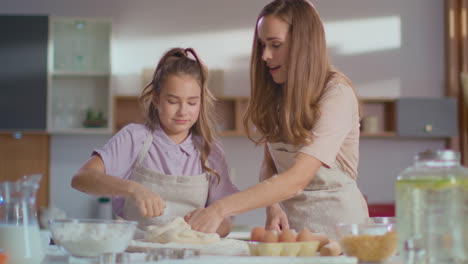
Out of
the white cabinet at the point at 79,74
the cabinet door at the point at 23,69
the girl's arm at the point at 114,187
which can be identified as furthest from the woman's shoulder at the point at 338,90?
the cabinet door at the point at 23,69

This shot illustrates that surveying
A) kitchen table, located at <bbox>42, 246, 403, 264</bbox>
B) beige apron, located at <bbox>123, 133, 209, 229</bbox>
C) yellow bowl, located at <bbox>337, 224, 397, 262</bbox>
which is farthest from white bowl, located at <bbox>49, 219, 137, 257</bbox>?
beige apron, located at <bbox>123, 133, 209, 229</bbox>

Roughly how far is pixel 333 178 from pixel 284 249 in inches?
27.1

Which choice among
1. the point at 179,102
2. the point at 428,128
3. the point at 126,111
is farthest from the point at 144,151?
the point at 428,128

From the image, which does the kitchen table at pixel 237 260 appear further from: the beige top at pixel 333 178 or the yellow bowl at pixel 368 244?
the beige top at pixel 333 178

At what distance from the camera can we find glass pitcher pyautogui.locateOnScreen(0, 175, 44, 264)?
1.09 m

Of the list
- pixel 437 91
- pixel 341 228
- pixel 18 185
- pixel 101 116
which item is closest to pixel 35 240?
pixel 18 185

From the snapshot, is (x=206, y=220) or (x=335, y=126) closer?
Answer: (x=206, y=220)

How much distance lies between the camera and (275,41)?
1793 millimetres

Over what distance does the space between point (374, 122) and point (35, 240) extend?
3429 millimetres

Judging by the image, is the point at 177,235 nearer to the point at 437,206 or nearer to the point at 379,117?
the point at 437,206

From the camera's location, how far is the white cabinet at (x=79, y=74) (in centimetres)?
421

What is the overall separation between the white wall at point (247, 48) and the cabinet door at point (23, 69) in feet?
0.95

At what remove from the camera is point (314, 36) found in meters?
1.80

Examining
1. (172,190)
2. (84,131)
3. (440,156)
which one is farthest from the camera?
(84,131)
